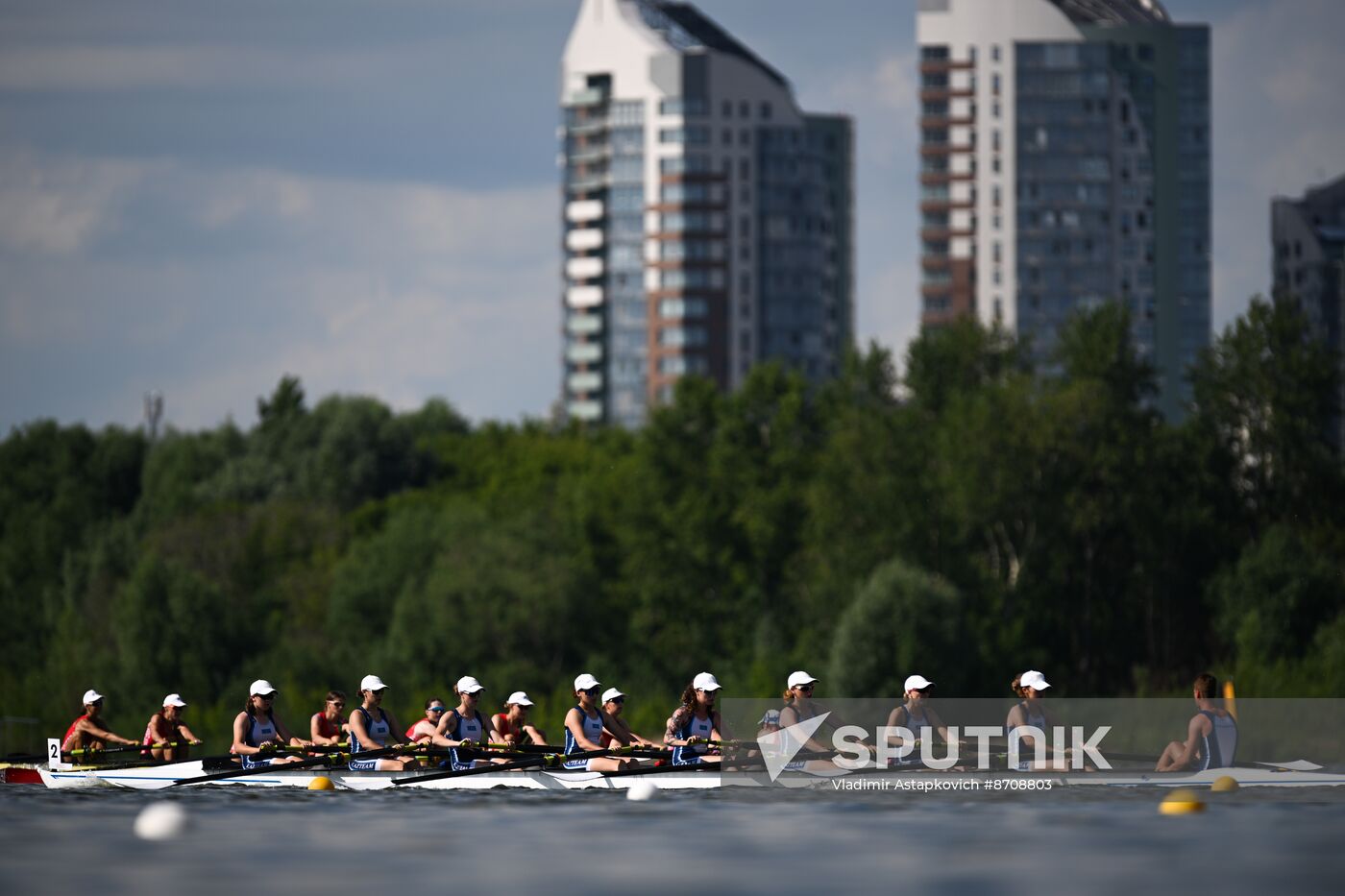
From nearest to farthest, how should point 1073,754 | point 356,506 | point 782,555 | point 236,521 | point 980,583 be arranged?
point 1073,754
point 980,583
point 782,555
point 236,521
point 356,506

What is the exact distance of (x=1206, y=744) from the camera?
903 inches

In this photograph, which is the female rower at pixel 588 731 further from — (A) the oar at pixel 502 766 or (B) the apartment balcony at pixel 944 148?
(B) the apartment balcony at pixel 944 148

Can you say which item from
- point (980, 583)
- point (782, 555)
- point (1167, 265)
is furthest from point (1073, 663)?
point (1167, 265)

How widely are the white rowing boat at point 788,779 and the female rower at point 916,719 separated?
0.96 feet

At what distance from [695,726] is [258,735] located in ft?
17.0

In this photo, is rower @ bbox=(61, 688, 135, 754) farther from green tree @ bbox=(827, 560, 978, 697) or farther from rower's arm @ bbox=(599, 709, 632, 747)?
green tree @ bbox=(827, 560, 978, 697)

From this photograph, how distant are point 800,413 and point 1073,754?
36.6 m

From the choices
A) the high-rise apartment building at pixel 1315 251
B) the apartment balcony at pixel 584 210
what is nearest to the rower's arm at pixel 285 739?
the high-rise apartment building at pixel 1315 251

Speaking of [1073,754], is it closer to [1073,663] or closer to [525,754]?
[525,754]

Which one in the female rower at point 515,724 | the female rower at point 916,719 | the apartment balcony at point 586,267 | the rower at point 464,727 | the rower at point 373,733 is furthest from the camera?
the apartment balcony at point 586,267

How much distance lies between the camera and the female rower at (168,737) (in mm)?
26422

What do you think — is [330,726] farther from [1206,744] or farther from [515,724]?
[1206,744]

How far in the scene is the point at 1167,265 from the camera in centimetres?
10856

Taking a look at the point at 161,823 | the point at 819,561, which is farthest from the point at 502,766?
the point at 819,561
